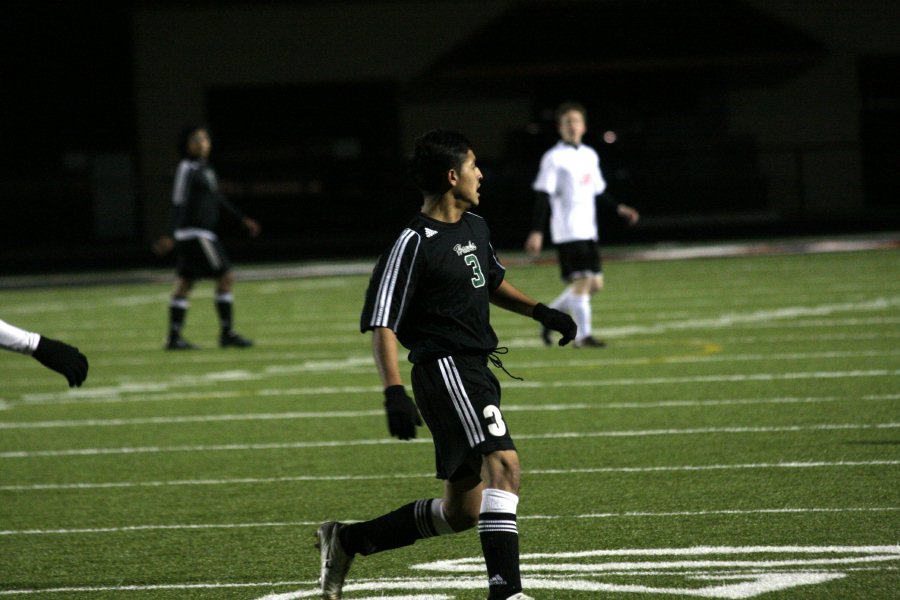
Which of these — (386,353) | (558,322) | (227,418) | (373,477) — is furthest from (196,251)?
(386,353)

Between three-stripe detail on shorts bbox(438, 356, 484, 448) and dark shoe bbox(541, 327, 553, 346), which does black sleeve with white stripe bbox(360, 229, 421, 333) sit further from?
dark shoe bbox(541, 327, 553, 346)

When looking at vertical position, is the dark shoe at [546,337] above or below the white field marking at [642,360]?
above

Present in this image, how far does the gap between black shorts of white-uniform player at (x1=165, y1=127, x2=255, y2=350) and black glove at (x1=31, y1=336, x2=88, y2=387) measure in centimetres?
1030

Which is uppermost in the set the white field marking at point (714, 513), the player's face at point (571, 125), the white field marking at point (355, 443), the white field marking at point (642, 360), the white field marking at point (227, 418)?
the player's face at point (571, 125)

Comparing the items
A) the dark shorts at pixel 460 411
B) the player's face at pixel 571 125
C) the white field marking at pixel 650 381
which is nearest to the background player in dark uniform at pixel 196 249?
the white field marking at pixel 650 381

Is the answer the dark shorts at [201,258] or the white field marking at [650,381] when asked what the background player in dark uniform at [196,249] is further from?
the white field marking at [650,381]

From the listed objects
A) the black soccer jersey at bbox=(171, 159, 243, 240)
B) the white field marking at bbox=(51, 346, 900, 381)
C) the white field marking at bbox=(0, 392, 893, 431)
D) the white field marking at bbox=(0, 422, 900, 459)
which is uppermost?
the black soccer jersey at bbox=(171, 159, 243, 240)

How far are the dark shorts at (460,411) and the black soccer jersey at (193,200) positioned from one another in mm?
10880

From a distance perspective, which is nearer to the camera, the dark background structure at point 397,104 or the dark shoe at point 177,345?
the dark shoe at point 177,345

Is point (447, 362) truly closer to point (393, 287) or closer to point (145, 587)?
point (393, 287)

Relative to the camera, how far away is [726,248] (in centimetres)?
2853

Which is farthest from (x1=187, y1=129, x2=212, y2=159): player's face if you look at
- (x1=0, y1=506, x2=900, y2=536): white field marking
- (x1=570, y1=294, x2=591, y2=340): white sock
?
(x1=0, y1=506, x2=900, y2=536): white field marking

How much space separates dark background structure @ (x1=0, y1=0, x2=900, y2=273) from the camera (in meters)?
33.8

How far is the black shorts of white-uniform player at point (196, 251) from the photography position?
16609 mm
